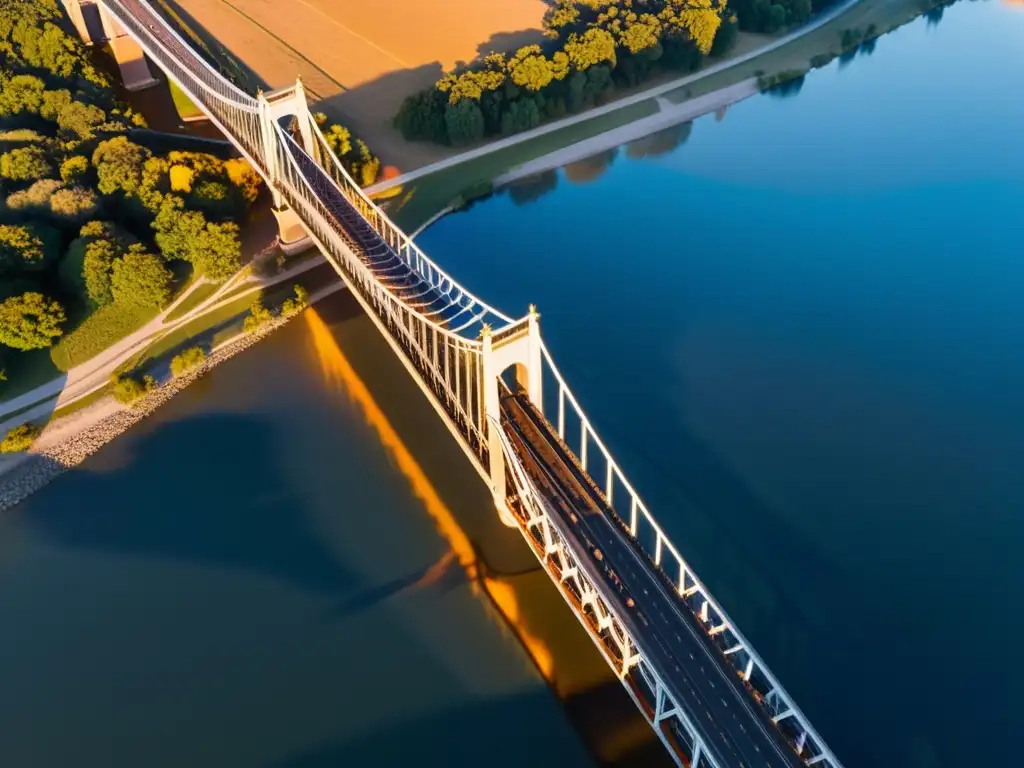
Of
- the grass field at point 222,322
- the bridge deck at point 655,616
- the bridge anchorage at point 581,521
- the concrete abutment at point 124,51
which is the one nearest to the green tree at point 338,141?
the bridge anchorage at point 581,521

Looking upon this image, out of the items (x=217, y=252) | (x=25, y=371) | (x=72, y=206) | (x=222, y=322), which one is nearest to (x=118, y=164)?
(x=72, y=206)

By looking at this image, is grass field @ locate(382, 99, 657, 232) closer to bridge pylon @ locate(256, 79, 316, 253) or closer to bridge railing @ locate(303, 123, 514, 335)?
bridge railing @ locate(303, 123, 514, 335)

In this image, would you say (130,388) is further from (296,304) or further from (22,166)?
(22,166)

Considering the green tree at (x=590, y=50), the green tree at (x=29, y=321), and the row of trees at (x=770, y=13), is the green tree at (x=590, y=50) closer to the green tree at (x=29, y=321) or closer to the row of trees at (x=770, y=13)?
the row of trees at (x=770, y=13)

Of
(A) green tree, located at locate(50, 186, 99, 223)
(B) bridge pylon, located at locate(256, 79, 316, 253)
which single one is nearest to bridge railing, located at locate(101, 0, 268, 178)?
(B) bridge pylon, located at locate(256, 79, 316, 253)

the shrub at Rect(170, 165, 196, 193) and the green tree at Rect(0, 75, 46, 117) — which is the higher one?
the green tree at Rect(0, 75, 46, 117)
